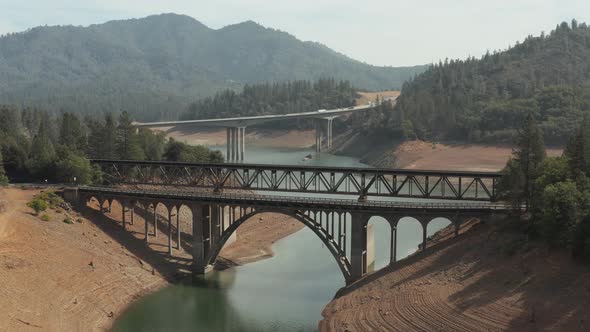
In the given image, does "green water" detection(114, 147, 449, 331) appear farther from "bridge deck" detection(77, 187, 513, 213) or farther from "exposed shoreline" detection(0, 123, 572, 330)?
"bridge deck" detection(77, 187, 513, 213)

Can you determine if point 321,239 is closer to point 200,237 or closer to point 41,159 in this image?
point 200,237

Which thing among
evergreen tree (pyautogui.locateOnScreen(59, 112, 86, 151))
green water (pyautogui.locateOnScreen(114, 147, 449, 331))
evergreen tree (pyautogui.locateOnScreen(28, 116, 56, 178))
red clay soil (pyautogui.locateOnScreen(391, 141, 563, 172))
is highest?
evergreen tree (pyautogui.locateOnScreen(59, 112, 86, 151))

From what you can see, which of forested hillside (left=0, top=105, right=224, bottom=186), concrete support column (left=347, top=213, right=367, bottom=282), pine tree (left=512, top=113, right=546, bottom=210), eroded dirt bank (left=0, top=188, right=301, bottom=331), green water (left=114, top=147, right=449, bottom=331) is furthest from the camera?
forested hillside (left=0, top=105, right=224, bottom=186)

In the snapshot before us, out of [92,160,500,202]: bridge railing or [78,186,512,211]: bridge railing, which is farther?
[92,160,500,202]: bridge railing

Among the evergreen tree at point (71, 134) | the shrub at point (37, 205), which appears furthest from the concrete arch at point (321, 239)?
the evergreen tree at point (71, 134)

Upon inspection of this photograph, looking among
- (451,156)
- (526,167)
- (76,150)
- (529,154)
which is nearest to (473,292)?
(526,167)

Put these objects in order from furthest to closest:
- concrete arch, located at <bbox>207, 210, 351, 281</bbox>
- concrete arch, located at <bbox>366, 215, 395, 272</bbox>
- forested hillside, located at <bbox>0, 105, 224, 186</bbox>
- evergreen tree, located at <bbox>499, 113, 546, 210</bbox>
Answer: forested hillside, located at <bbox>0, 105, 224, 186</bbox> → concrete arch, located at <bbox>366, 215, 395, 272</bbox> → concrete arch, located at <bbox>207, 210, 351, 281</bbox> → evergreen tree, located at <bbox>499, 113, 546, 210</bbox>

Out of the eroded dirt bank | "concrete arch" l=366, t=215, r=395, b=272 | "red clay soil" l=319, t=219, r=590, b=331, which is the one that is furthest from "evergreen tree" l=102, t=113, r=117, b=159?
"red clay soil" l=319, t=219, r=590, b=331

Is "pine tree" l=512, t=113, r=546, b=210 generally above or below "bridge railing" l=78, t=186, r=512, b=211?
above
